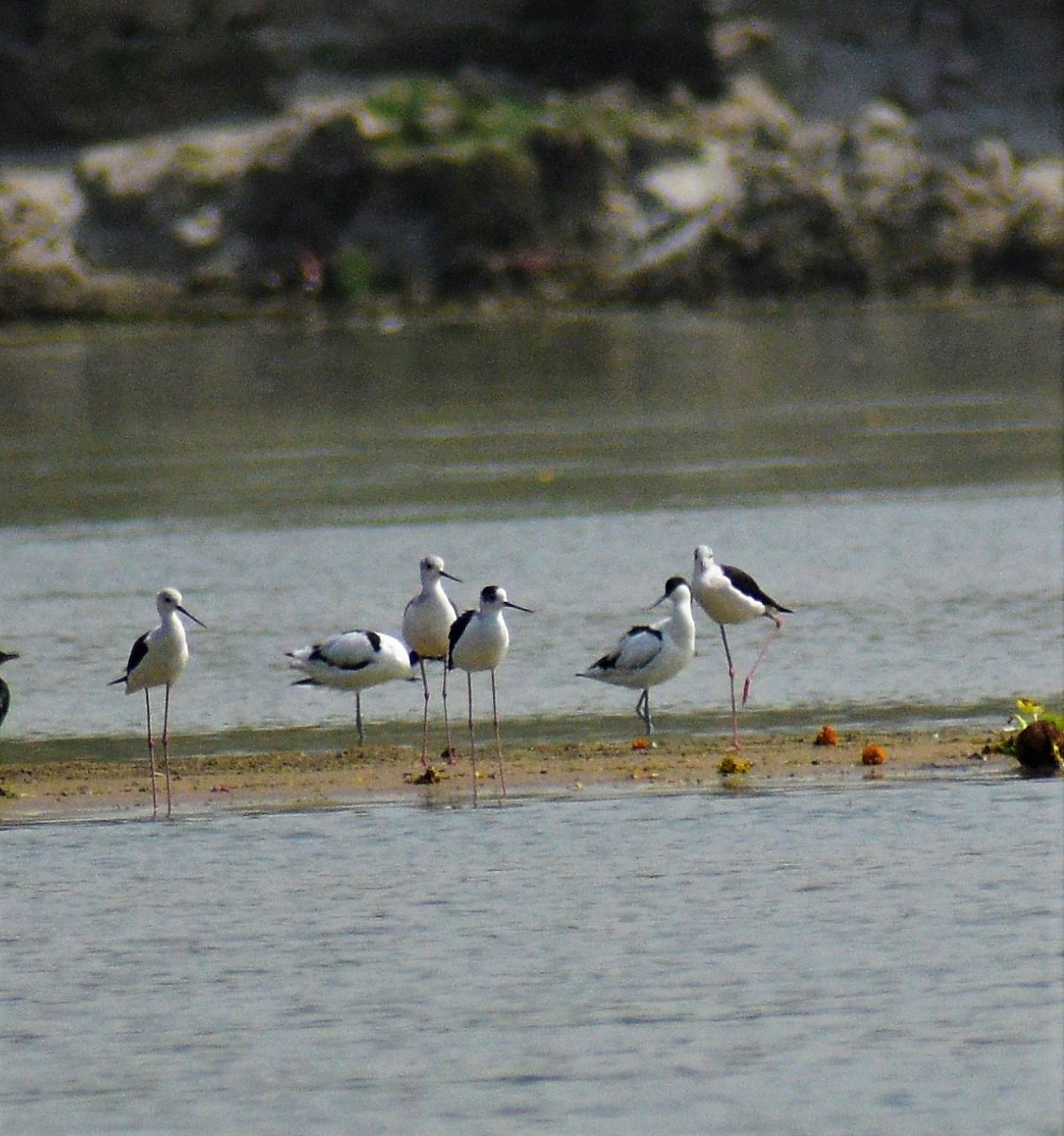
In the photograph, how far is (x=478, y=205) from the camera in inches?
2472

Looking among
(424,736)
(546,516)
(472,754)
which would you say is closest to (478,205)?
(546,516)

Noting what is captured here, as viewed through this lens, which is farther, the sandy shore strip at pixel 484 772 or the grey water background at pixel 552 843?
the sandy shore strip at pixel 484 772

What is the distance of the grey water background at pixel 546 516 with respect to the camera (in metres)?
17.5

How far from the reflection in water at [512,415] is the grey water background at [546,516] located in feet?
0.39

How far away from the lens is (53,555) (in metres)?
24.9

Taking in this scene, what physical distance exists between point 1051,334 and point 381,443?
2139 centimetres

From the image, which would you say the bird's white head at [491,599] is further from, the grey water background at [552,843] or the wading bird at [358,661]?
the grey water background at [552,843]

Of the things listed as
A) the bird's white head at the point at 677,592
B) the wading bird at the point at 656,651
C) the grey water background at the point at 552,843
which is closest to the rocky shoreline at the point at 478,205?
the grey water background at the point at 552,843

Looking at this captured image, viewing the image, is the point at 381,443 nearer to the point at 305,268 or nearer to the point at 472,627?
the point at 472,627

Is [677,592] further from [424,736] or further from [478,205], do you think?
[478,205]

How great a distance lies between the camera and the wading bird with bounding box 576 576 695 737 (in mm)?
15930

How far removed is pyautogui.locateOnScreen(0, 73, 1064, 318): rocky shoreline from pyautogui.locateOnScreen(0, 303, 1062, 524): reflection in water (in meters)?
3.83

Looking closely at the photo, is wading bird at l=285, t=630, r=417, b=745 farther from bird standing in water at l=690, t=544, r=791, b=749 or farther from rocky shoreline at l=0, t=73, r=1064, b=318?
rocky shoreline at l=0, t=73, r=1064, b=318

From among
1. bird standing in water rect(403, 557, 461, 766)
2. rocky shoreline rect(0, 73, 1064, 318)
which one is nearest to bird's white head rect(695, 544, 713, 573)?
bird standing in water rect(403, 557, 461, 766)
